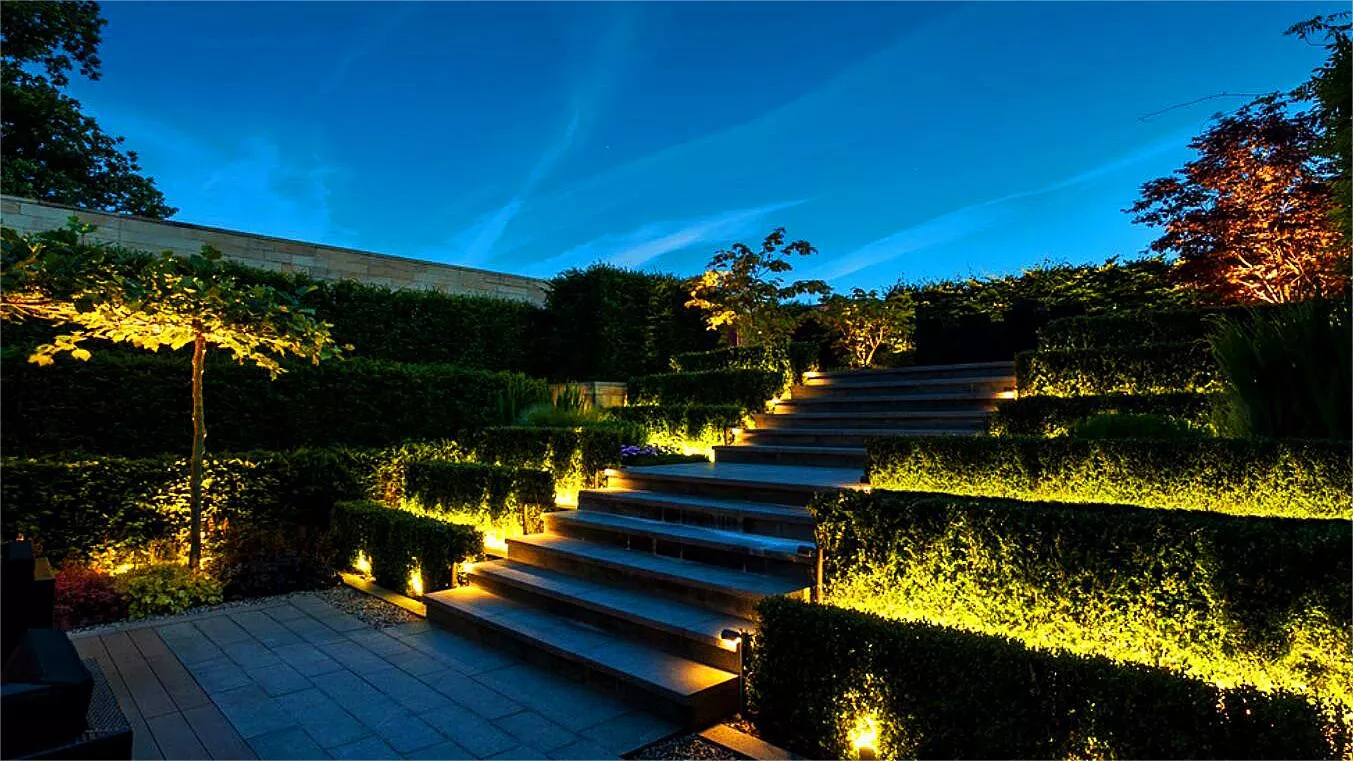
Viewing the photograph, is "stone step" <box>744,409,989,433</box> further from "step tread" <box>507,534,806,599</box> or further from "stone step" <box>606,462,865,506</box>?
"step tread" <box>507,534,806,599</box>

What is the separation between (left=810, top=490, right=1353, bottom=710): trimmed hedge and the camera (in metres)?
2.51

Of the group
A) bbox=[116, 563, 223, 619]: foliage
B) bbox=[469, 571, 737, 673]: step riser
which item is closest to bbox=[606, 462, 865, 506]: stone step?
bbox=[469, 571, 737, 673]: step riser

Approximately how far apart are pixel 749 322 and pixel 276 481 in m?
7.98

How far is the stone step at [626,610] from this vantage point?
3910 mm

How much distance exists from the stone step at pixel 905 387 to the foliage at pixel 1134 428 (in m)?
2.52

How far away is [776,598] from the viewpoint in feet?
11.3

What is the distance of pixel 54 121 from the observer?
14406 mm

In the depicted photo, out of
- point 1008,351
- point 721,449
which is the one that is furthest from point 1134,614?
point 1008,351

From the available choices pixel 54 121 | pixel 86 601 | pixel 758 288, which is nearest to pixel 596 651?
pixel 86 601

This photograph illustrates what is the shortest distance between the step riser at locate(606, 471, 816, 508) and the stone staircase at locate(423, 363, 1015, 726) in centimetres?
1

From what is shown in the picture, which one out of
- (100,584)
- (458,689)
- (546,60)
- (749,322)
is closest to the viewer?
(458,689)

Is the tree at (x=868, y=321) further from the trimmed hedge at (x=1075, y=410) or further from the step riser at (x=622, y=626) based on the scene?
the step riser at (x=622, y=626)

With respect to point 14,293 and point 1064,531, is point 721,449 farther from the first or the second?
point 14,293

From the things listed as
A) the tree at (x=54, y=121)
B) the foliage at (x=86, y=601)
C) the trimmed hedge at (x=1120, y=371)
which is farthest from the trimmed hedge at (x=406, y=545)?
the tree at (x=54, y=121)
